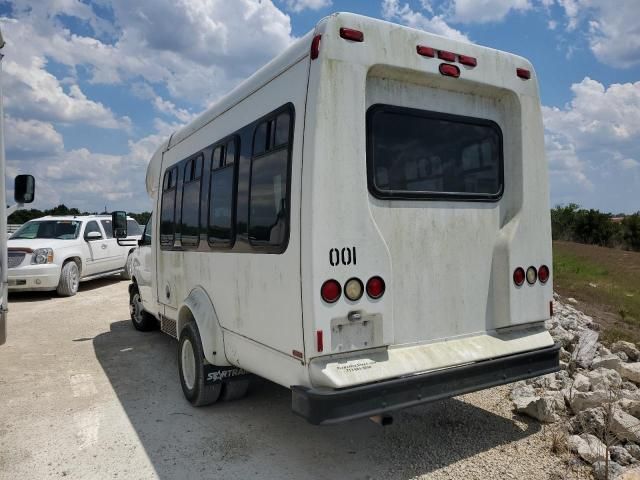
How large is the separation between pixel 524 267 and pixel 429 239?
946mm

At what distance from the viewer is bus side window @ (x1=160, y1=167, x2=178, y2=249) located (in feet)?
20.0

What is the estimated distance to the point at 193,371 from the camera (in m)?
5.15

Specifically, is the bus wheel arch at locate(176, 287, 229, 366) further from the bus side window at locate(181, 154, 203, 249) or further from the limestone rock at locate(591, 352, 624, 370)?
the limestone rock at locate(591, 352, 624, 370)

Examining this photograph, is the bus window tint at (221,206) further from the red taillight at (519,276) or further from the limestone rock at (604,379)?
the limestone rock at (604,379)

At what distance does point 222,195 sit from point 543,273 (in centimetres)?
286

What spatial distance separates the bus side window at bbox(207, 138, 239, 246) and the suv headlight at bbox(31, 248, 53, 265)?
28.6ft

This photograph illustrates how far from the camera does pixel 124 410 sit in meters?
5.05

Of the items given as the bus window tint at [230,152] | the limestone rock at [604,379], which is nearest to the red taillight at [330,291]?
the bus window tint at [230,152]

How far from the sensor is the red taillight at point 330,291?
128 inches

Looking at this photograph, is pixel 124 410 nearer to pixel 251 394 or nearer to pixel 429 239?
pixel 251 394

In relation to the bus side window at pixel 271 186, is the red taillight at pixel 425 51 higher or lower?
higher

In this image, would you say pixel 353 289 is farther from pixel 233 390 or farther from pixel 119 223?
pixel 119 223

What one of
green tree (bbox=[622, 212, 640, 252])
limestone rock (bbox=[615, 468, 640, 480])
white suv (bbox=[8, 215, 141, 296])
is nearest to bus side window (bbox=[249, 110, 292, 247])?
limestone rock (bbox=[615, 468, 640, 480])

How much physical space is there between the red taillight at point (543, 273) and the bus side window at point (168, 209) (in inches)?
157
